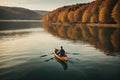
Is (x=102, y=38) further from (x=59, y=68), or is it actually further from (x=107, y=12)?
(x=107, y=12)

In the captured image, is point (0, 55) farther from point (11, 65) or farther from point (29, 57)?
point (11, 65)

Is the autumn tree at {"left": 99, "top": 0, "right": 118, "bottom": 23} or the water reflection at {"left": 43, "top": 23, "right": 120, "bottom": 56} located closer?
the water reflection at {"left": 43, "top": 23, "right": 120, "bottom": 56}

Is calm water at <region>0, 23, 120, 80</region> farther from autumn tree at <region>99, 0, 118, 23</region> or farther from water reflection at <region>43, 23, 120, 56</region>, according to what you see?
autumn tree at <region>99, 0, 118, 23</region>

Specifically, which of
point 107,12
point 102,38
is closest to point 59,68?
point 102,38

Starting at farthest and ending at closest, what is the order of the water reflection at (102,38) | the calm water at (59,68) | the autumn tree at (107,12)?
the autumn tree at (107,12), the water reflection at (102,38), the calm water at (59,68)

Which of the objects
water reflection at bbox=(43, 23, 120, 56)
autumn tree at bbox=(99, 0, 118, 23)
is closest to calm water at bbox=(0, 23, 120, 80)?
water reflection at bbox=(43, 23, 120, 56)

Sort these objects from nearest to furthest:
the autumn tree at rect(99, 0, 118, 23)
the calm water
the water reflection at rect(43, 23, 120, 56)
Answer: the calm water
the water reflection at rect(43, 23, 120, 56)
the autumn tree at rect(99, 0, 118, 23)

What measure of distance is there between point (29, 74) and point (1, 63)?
11.3 meters

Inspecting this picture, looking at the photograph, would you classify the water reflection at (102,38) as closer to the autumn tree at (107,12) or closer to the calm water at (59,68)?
the calm water at (59,68)

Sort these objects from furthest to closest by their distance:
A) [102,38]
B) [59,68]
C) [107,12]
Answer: [107,12]
[102,38]
[59,68]

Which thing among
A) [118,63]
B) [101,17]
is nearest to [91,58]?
[118,63]

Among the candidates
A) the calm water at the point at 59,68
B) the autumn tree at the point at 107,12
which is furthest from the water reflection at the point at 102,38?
the autumn tree at the point at 107,12

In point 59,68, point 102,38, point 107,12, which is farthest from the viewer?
point 107,12

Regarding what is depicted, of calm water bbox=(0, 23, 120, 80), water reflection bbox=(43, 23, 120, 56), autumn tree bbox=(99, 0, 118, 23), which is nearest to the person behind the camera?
calm water bbox=(0, 23, 120, 80)
